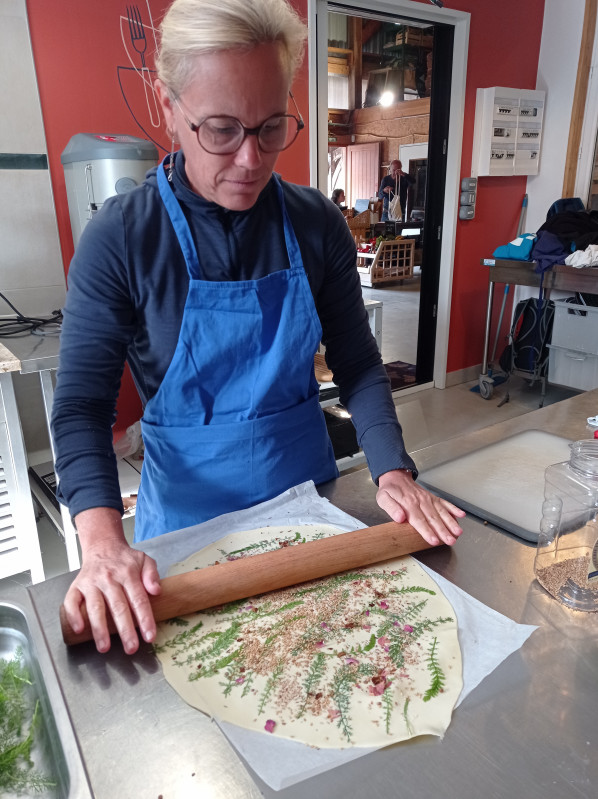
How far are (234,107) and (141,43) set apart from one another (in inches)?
82.9

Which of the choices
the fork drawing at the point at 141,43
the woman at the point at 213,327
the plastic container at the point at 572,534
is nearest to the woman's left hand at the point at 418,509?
the woman at the point at 213,327

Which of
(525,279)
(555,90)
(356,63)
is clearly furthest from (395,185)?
(525,279)

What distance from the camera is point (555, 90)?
4059mm

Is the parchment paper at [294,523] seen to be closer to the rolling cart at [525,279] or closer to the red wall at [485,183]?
the rolling cart at [525,279]

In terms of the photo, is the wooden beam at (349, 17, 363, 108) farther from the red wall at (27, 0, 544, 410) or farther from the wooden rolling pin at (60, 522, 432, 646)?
the wooden rolling pin at (60, 522, 432, 646)

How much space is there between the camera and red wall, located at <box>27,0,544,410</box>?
2.31 meters

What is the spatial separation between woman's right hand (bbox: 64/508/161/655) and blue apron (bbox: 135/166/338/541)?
0.82 feet

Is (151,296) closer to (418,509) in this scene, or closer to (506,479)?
(418,509)

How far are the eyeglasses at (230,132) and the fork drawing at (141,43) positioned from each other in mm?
1987

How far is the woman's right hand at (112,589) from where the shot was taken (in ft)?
2.27

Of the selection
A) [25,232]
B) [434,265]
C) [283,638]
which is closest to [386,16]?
[434,265]

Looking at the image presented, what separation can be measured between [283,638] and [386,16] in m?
3.62

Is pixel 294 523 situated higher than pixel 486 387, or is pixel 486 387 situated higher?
pixel 294 523

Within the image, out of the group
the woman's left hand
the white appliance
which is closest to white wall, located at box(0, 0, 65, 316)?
the white appliance
